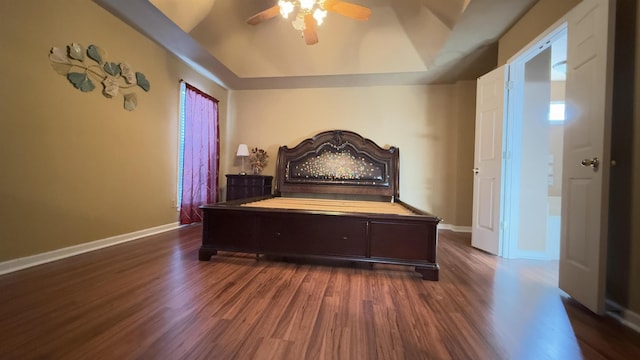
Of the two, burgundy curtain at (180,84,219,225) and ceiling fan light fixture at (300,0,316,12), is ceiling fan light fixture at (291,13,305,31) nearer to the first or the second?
ceiling fan light fixture at (300,0,316,12)

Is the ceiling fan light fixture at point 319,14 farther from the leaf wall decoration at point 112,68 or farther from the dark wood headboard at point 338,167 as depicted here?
the leaf wall decoration at point 112,68

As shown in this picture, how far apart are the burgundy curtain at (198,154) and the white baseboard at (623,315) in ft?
14.7

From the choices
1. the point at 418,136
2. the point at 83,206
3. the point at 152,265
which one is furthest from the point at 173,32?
the point at 418,136

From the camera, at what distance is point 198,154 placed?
413 centimetres

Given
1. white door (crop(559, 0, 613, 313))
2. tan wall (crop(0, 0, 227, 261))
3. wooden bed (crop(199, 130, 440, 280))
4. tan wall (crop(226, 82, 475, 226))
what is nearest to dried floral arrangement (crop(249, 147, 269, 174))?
tan wall (crop(226, 82, 475, 226))

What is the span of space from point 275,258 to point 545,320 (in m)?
2.09

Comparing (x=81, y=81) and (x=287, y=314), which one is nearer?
(x=287, y=314)

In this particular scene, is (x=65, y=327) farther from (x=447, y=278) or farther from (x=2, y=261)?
(x=447, y=278)

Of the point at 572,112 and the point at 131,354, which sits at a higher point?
the point at 572,112

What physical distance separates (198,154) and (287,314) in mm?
3369

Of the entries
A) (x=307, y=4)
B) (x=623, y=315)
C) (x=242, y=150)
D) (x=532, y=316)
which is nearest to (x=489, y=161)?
(x=623, y=315)

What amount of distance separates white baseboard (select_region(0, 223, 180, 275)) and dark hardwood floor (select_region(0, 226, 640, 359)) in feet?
0.35

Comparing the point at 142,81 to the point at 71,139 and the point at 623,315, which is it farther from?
the point at 623,315

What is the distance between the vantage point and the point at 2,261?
1.98m
